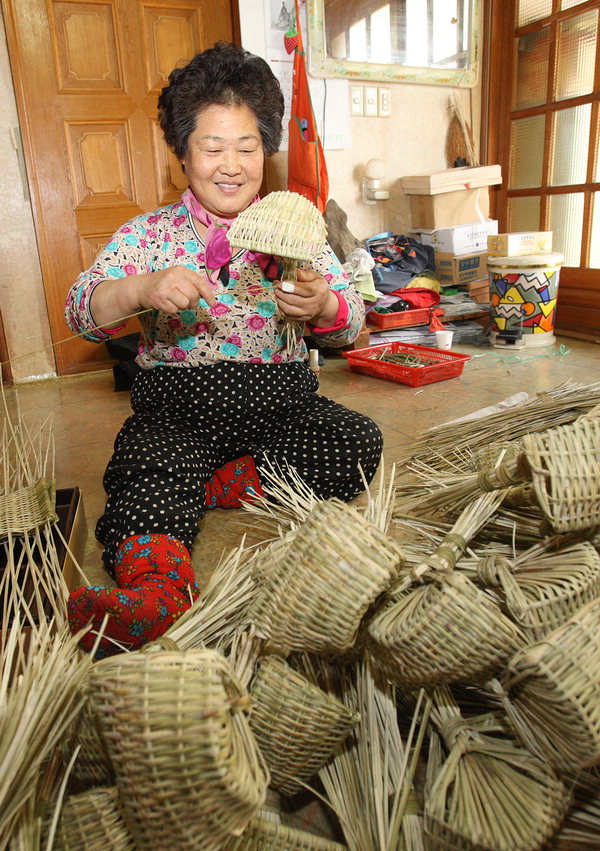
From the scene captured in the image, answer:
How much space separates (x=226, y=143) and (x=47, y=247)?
2302mm

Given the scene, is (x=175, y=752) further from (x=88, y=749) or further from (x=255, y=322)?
(x=255, y=322)

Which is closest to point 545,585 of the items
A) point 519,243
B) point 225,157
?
point 225,157

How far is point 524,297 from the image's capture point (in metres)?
3.49

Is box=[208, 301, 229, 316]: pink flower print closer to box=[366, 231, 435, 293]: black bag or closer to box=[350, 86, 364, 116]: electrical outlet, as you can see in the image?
box=[366, 231, 435, 293]: black bag

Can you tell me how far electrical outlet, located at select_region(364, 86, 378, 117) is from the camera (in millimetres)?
3947

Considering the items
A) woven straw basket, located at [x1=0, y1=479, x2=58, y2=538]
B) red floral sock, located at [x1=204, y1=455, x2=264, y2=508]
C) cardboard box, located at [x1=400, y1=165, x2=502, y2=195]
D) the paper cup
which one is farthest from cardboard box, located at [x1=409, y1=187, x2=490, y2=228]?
woven straw basket, located at [x1=0, y1=479, x2=58, y2=538]

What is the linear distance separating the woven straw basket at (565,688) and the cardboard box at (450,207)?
11.9 feet

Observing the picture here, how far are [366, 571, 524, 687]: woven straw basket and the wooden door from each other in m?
3.22

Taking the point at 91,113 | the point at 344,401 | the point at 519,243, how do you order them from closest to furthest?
the point at 344,401
the point at 91,113
the point at 519,243

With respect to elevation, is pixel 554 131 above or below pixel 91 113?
below

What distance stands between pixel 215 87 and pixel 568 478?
1197 millimetres

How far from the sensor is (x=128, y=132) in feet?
11.5

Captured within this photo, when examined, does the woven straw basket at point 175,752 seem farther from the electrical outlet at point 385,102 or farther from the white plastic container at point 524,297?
the electrical outlet at point 385,102

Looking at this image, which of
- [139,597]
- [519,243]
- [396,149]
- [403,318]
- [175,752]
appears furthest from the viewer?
[396,149]
